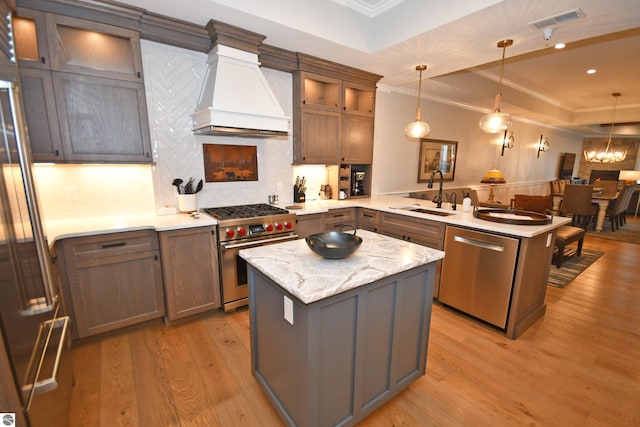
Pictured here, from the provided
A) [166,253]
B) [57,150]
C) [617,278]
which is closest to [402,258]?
[166,253]

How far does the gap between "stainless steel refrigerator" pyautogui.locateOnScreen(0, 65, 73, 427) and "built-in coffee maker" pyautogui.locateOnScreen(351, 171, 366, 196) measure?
342 centimetres

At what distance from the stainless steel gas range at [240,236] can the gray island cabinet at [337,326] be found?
970mm

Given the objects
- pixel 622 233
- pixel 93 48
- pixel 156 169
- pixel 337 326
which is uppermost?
pixel 93 48

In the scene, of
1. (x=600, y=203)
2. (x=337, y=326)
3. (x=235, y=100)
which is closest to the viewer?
(x=337, y=326)

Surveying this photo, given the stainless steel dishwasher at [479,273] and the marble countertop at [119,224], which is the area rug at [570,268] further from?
the marble countertop at [119,224]

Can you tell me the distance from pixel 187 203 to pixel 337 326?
2093 millimetres

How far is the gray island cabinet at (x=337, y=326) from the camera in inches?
51.2

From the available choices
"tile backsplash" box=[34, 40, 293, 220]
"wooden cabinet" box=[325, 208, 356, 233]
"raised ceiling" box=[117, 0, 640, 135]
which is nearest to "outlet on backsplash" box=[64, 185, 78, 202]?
"tile backsplash" box=[34, 40, 293, 220]

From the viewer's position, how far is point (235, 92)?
2.61m

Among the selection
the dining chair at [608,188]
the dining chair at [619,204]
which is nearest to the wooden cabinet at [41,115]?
the dining chair at [619,204]

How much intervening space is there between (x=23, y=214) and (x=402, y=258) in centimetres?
179

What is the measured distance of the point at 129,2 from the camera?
2.17 metres

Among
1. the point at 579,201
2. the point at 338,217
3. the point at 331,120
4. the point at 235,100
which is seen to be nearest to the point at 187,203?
the point at 235,100

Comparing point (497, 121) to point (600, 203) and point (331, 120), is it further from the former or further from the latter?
point (600, 203)
